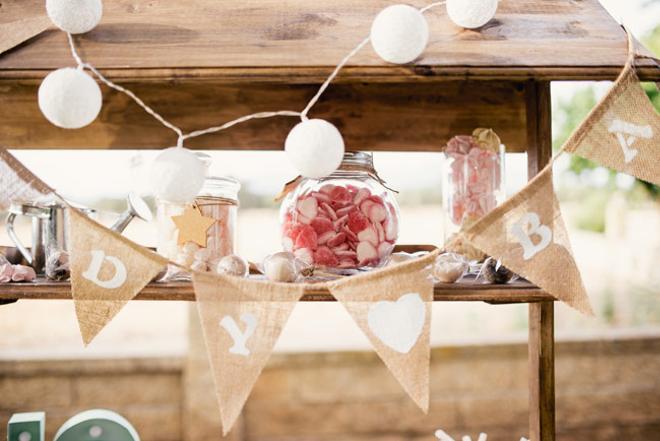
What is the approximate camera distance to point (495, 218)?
37.1 inches

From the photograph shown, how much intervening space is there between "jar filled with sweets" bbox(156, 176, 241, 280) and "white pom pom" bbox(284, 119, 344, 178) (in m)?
0.24

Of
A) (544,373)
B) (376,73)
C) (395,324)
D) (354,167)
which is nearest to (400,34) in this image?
(376,73)

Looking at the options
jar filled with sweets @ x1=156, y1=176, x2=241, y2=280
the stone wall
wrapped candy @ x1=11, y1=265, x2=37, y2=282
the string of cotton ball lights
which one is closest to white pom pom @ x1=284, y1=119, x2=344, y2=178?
the string of cotton ball lights

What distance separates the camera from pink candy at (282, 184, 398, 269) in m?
1.06

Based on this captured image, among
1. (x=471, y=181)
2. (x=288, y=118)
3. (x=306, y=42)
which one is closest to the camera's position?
(x=306, y=42)

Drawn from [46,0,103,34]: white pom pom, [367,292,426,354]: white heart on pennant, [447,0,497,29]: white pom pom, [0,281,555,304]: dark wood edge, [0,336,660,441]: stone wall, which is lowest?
[0,336,660,441]: stone wall

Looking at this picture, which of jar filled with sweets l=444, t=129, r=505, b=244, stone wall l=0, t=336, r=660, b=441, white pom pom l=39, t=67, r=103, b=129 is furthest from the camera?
stone wall l=0, t=336, r=660, b=441

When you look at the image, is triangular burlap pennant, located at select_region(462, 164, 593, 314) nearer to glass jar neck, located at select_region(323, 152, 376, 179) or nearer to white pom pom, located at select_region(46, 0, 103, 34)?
glass jar neck, located at select_region(323, 152, 376, 179)

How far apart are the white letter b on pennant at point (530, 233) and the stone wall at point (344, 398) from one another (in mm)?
2067

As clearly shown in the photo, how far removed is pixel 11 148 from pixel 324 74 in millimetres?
765

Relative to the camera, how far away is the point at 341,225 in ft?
3.50

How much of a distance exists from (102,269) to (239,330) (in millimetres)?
222

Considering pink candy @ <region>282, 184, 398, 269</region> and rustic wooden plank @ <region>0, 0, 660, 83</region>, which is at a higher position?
rustic wooden plank @ <region>0, 0, 660, 83</region>

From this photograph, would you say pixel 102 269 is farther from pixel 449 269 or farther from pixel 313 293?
pixel 449 269
